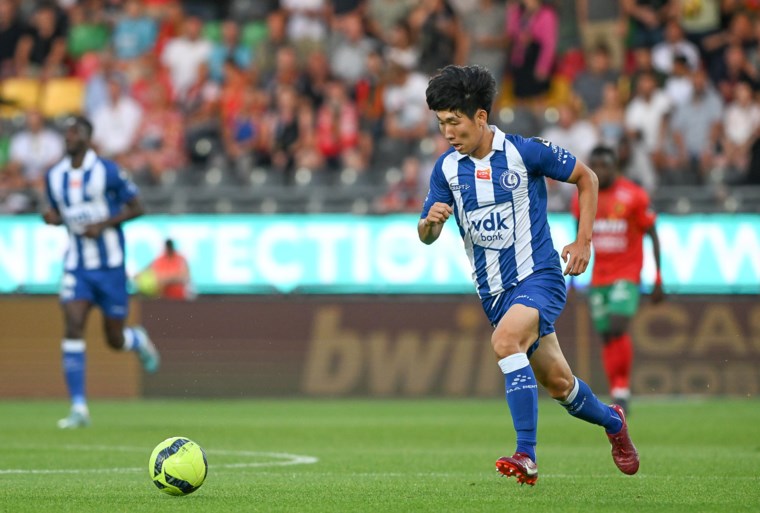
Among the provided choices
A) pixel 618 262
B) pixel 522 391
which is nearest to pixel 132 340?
pixel 618 262

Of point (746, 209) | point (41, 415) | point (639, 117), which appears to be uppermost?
point (639, 117)

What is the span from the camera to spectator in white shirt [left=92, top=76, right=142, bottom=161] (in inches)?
809

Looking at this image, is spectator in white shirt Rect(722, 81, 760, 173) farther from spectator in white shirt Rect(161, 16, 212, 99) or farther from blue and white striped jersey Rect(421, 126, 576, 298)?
blue and white striped jersey Rect(421, 126, 576, 298)

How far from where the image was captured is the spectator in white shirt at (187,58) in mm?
21172

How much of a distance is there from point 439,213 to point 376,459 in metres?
3.09

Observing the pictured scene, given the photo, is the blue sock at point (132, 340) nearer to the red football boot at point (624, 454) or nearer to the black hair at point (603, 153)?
the black hair at point (603, 153)

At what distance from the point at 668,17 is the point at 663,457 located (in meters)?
11.0

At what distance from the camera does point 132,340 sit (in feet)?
47.8

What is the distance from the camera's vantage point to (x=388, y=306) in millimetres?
17906

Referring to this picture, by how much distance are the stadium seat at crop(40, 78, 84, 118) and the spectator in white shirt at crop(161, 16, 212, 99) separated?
143cm

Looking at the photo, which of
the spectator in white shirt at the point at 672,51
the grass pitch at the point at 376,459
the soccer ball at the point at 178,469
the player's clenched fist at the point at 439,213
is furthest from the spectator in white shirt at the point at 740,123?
the soccer ball at the point at 178,469

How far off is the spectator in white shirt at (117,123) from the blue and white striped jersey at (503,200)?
1320cm

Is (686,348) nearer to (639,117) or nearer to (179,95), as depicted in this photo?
(639,117)

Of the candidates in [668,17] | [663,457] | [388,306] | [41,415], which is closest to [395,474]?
[663,457]
